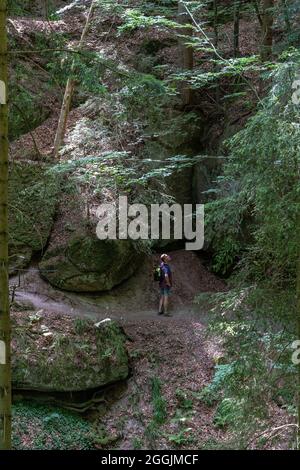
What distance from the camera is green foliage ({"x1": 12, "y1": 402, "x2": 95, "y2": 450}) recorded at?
9.34 metres

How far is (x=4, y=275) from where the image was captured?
5613mm

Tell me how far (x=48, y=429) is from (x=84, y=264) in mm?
5236

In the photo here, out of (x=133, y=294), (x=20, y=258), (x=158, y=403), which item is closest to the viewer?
(x=158, y=403)

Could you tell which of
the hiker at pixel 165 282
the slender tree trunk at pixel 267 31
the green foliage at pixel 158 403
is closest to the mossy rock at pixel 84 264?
the hiker at pixel 165 282

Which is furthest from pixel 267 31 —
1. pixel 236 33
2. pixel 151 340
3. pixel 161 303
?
pixel 151 340

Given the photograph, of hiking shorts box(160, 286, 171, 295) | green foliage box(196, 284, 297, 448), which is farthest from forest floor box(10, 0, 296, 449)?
hiking shorts box(160, 286, 171, 295)

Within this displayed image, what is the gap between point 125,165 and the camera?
47.9ft

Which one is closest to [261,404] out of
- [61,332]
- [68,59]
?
[68,59]

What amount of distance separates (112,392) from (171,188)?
834 cm

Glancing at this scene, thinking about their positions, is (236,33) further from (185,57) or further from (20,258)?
(20,258)

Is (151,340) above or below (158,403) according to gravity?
above

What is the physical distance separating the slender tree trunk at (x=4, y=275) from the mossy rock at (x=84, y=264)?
7.99 metres

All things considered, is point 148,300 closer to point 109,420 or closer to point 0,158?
point 109,420

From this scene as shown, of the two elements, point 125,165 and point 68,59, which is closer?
point 68,59
